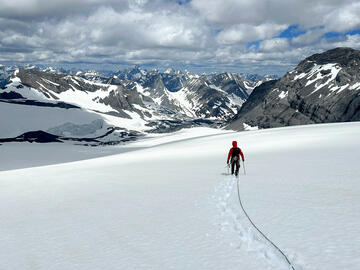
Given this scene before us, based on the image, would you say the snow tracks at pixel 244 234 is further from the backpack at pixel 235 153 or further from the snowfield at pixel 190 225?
the backpack at pixel 235 153

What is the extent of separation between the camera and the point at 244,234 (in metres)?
8.28

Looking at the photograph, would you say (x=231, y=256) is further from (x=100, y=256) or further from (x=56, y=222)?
(x=56, y=222)

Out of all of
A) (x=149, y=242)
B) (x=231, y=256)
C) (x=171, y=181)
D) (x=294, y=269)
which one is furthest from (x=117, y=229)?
(x=171, y=181)

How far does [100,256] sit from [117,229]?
1884 mm

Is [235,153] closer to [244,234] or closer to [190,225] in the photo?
[190,225]

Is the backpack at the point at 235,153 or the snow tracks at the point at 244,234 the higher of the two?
the backpack at the point at 235,153

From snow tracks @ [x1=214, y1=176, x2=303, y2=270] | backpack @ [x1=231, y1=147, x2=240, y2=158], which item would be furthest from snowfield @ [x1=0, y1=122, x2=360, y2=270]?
backpack @ [x1=231, y1=147, x2=240, y2=158]

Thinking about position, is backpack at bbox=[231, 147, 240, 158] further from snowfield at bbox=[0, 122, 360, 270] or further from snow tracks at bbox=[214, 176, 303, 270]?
snow tracks at bbox=[214, 176, 303, 270]

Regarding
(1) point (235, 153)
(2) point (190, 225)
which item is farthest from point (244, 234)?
(1) point (235, 153)

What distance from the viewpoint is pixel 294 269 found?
618 centimetres

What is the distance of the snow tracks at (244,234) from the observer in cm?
664

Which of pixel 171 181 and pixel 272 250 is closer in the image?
pixel 272 250

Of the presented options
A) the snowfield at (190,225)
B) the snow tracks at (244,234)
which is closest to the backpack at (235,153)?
the snowfield at (190,225)

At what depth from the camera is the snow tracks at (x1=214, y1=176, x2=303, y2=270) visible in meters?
6.64
